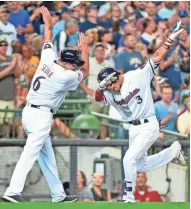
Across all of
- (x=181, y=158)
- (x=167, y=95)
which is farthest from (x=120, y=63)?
(x=181, y=158)

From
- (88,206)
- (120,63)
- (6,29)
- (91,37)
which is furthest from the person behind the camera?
(91,37)

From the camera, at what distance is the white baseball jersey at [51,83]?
13.3 meters

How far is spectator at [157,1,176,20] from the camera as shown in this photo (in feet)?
67.1

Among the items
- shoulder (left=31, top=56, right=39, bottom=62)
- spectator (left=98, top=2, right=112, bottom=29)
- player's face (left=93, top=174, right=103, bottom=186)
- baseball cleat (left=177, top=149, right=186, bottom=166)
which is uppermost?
spectator (left=98, top=2, right=112, bottom=29)

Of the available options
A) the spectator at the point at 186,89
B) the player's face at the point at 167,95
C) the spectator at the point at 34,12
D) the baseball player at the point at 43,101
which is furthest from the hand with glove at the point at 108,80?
the spectator at the point at 34,12

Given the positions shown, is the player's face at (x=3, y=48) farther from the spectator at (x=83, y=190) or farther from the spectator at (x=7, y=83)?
the spectator at (x=83, y=190)

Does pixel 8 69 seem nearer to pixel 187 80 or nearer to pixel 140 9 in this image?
pixel 187 80

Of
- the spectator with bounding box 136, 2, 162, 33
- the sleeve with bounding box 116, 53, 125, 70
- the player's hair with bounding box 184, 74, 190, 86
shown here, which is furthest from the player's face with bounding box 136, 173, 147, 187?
the spectator with bounding box 136, 2, 162, 33

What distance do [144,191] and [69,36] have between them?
12.8 ft

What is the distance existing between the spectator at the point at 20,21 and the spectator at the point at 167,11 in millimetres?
2846

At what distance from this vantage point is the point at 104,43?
742 inches

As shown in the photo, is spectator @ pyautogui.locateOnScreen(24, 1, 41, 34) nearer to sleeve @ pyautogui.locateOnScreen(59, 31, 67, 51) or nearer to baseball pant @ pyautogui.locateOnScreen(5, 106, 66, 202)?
sleeve @ pyautogui.locateOnScreen(59, 31, 67, 51)

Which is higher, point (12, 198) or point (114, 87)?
point (114, 87)

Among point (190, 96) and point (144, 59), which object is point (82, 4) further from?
point (190, 96)
